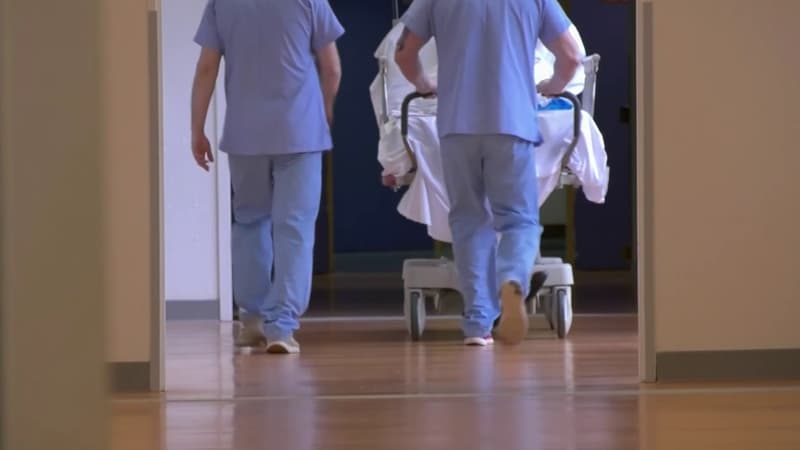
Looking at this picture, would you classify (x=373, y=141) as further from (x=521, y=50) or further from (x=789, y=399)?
(x=789, y=399)

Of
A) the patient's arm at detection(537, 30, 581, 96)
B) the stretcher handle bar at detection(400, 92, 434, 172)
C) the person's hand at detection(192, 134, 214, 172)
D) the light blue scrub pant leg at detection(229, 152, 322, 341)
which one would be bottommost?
the light blue scrub pant leg at detection(229, 152, 322, 341)

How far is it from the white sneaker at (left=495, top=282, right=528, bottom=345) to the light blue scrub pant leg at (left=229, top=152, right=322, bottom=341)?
0.69 meters

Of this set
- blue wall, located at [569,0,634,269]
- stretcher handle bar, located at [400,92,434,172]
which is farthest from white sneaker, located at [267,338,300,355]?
blue wall, located at [569,0,634,269]

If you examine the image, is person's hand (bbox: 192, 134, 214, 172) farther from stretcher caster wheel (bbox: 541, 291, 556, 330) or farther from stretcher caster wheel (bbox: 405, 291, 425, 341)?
stretcher caster wheel (bbox: 541, 291, 556, 330)

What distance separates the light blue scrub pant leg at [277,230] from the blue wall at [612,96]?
173 inches

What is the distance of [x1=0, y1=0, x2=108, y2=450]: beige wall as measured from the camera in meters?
0.85

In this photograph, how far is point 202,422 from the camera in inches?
124

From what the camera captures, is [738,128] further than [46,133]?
Yes

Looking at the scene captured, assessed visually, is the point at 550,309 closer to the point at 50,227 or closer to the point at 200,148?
the point at 200,148

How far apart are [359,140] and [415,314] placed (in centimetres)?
681

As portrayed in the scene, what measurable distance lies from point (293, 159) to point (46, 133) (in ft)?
13.3

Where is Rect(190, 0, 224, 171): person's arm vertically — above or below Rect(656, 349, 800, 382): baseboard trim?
above

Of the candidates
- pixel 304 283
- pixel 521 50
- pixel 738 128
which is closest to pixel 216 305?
pixel 304 283

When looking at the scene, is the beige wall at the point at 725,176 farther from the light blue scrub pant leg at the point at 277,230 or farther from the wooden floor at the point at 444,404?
the light blue scrub pant leg at the point at 277,230
